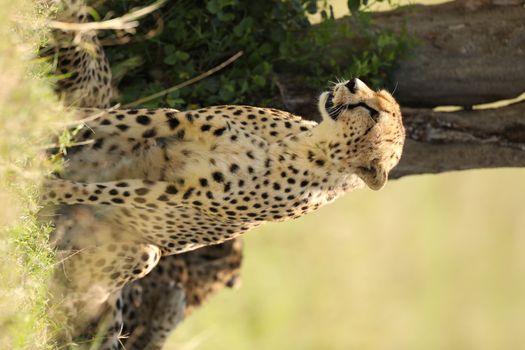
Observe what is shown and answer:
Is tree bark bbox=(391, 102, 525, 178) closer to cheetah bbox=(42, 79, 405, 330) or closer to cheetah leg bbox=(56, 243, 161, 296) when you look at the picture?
cheetah bbox=(42, 79, 405, 330)

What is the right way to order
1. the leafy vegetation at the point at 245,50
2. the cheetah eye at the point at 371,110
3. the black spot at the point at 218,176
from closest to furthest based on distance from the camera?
the cheetah eye at the point at 371,110, the black spot at the point at 218,176, the leafy vegetation at the point at 245,50

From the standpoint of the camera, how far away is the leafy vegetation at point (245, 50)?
650 centimetres

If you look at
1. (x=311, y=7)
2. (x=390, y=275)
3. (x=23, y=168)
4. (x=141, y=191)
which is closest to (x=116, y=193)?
(x=141, y=191)

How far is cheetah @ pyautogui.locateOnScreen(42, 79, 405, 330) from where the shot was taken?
556 cm

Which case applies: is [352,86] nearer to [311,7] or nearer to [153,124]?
[153,124]

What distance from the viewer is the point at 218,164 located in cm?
562

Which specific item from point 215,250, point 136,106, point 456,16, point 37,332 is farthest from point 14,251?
point 456,16

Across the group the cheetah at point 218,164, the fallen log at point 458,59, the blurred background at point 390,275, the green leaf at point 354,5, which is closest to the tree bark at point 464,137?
the fallen log at point 458,59

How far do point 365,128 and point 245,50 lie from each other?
1.27 metres

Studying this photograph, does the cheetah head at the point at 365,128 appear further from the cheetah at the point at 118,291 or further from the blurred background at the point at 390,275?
the blurred background at the point at 390,275

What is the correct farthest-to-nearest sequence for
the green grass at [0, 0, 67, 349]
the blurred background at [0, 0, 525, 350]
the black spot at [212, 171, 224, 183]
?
the blurred background at [0, 0, 525, 350] < the black spot at [212, 171, 224, 183] < the green grass at [0, 0, 67, 349]

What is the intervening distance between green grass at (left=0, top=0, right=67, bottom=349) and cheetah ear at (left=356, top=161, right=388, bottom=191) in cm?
127

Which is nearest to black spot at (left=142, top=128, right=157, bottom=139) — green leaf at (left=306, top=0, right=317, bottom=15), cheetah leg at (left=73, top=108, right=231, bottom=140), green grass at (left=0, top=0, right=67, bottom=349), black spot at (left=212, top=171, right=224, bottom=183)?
cheetah leg at (left=73, top=108, right=231, bottom=140)

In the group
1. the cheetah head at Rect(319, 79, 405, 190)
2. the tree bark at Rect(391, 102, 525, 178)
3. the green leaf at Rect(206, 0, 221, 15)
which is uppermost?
the green leaf at Rect(206, 0, 221, 15)
